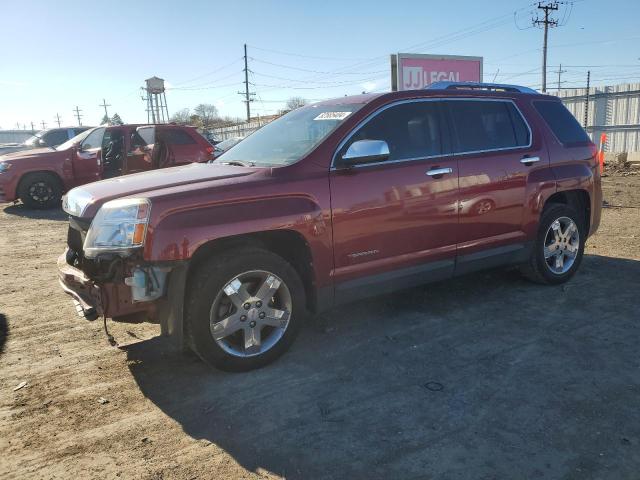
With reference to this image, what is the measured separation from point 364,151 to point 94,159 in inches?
381

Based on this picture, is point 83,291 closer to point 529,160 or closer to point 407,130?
point 407,130

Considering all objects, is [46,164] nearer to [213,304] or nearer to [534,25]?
[213,304]

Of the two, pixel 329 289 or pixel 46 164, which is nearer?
pixel 329 289

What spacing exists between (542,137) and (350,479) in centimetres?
399

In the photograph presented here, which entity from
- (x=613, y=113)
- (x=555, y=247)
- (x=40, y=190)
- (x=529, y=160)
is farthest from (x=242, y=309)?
(x=613, y=113)

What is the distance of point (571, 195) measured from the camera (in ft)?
18.1

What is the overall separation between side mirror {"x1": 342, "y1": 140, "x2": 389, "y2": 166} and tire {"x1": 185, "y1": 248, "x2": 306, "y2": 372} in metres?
0.91

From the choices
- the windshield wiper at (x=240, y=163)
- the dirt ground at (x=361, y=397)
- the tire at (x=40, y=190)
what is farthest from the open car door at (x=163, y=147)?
the windshield wiper at (x=240, y=163)

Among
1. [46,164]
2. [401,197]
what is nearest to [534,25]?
[46,164]

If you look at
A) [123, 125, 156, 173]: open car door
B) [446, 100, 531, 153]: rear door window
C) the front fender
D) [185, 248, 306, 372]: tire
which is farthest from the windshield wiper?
[123, 125, 156, 173]: open car door

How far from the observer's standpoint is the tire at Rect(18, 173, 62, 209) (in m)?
11.5

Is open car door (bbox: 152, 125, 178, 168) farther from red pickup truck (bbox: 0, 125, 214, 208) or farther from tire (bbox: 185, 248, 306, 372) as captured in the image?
tire (bbox: 185, 248, 306, 372)

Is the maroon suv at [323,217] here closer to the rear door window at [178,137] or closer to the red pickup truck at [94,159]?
the red pickup truck at [94,159]

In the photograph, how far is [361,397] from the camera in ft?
10.7
